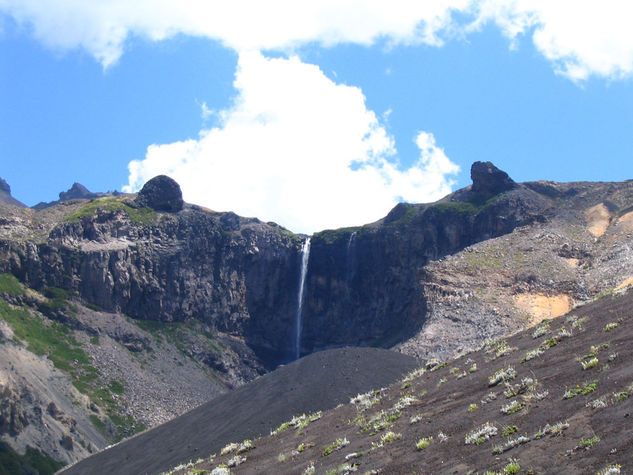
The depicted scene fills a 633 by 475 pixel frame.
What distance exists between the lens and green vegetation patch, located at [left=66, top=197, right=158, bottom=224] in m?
129

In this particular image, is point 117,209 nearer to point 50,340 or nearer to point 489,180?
point 50,340

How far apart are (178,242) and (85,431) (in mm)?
55107

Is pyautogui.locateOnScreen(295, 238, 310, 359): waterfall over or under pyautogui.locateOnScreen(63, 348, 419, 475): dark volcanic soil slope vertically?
over

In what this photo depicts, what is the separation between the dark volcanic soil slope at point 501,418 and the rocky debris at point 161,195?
11039 cm

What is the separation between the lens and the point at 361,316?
140 meters

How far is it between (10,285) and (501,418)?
104m

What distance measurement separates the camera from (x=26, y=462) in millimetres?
73250

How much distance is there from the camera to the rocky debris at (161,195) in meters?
142

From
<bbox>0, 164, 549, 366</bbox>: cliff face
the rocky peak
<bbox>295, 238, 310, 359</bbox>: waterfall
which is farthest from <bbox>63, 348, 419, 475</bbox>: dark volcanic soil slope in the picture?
the rocky peak

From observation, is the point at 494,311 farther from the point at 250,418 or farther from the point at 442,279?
the point at 250,418

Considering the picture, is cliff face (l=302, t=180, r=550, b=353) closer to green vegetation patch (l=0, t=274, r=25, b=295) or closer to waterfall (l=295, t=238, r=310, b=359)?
waterfall (l=295, t=238, r=310, b=359)

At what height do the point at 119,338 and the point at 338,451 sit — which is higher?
the point at 119,338

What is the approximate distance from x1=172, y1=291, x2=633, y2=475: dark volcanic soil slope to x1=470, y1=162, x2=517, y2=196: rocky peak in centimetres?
10501

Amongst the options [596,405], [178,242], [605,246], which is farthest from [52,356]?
[596,405]
